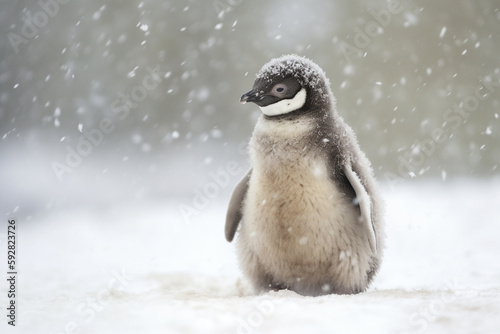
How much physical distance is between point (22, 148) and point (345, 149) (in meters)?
2.49

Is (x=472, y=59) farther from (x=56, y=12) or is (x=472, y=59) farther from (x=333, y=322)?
(x=333, y=322)

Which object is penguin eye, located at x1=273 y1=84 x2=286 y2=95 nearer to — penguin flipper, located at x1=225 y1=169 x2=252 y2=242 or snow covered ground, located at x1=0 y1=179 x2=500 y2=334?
penguin flipper, located at x1=225 y1=169 x2=252 y2=242

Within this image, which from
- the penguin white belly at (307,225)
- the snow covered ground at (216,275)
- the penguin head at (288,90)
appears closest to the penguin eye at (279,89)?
the penguin head at (288,90)

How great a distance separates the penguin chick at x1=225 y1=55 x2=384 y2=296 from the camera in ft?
3.58

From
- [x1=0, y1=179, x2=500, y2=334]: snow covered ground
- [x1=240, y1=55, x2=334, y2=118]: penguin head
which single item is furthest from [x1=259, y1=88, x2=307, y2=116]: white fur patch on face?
[x1=0, y1=179, x2=500, y2=334]: snow covered ground

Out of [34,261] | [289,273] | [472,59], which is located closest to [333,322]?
[289,273]

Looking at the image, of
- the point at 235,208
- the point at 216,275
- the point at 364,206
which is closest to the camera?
the point at 364,206

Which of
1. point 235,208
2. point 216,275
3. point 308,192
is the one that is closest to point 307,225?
point 308,192

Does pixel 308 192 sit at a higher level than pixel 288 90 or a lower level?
lower

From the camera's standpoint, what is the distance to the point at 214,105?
10.9ft

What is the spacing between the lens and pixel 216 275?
1630 mm

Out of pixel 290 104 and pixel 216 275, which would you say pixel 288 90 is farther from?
pixel 216 275

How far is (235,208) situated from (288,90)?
0.34m

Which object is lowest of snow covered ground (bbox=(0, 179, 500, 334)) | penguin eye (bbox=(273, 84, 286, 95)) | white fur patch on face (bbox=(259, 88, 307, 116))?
snow covered ground (bbox=(0, 179, 500, 334))
